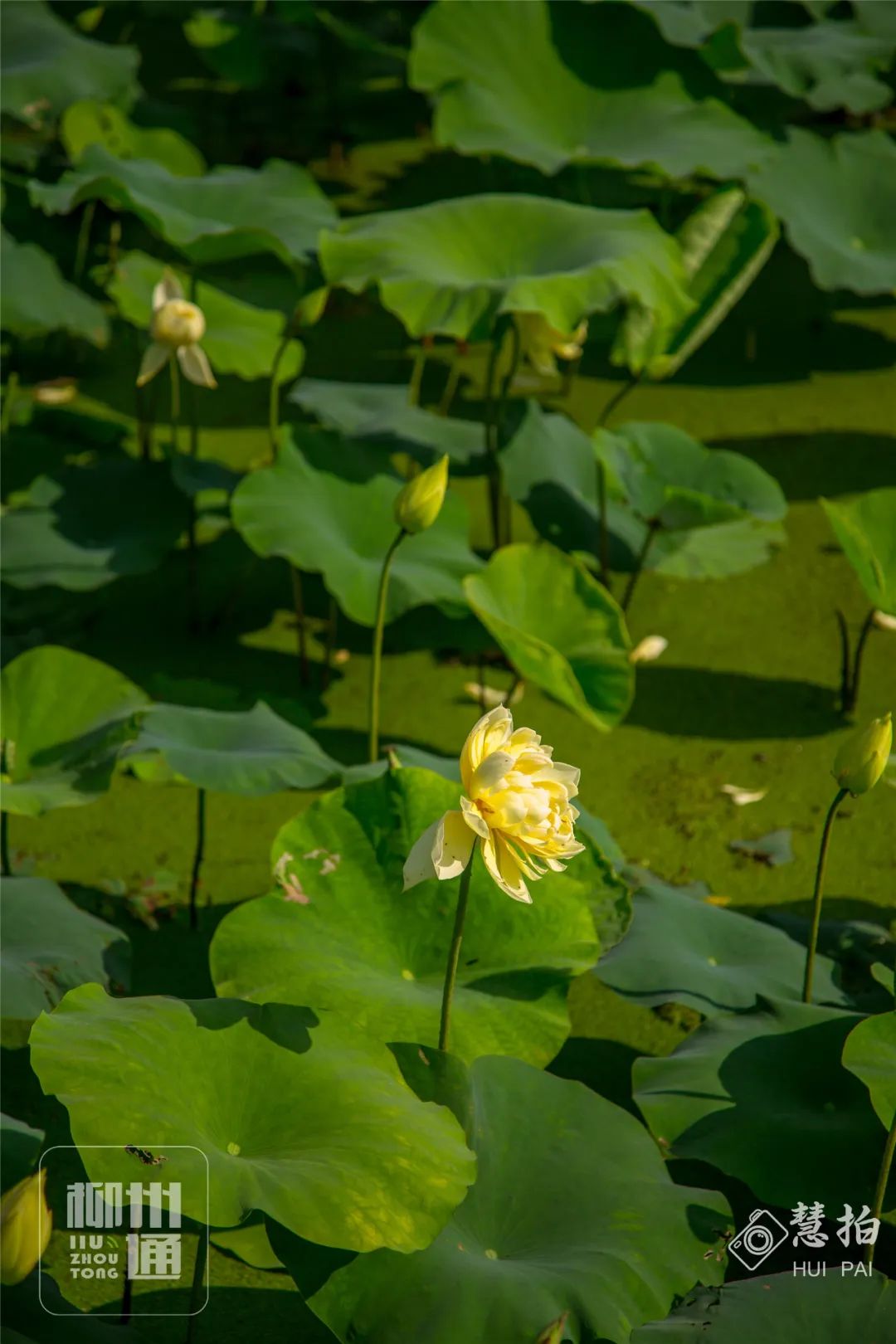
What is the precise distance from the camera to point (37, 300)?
10.2 feet

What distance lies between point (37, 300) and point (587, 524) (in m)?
1.27

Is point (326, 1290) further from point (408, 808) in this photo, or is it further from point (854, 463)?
point (854, 463)

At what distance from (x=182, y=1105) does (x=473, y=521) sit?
2037 millimetres

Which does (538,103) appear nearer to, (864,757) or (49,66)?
(49,66)

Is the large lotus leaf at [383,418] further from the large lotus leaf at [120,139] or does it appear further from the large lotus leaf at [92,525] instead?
the large lotus leaf at [120,139]

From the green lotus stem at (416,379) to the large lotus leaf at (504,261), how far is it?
35 cm

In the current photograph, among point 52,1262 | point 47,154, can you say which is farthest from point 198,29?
point 52,1262

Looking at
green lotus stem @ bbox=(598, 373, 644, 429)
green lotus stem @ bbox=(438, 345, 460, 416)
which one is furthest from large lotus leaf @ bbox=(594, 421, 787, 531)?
green lotus stem @ bbox=(438, 345, 460, 416)

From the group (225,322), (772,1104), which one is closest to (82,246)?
(225,322)

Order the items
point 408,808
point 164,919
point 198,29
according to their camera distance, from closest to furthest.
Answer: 1. point 408,808
2. point 164,919
3. point 198,29

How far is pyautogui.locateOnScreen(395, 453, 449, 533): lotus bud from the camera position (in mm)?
1852

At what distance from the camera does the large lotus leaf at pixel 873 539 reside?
2.16 meters

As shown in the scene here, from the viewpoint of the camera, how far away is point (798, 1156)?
159cm

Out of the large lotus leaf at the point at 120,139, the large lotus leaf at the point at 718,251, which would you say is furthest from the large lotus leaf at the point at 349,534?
the large lotus leaf at the point at 120,139
